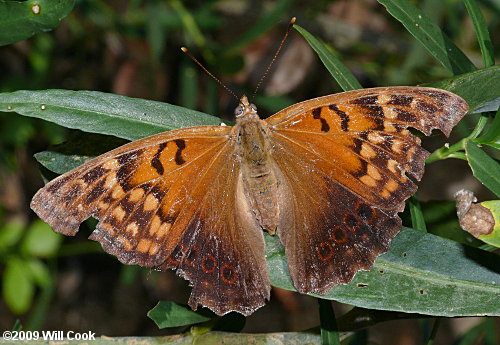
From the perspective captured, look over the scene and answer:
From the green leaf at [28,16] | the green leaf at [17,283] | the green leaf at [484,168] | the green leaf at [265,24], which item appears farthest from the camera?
the green leaf at [17,283]

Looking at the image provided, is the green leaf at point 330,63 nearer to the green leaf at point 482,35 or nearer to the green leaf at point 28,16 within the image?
the green leaf at point 482,35

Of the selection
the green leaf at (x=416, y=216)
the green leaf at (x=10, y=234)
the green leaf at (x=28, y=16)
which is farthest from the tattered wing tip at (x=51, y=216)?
the green leaf at (x=10, y=234)

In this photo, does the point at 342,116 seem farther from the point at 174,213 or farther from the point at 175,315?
the point at 175,315

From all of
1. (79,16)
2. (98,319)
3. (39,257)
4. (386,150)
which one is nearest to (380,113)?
(386,150)

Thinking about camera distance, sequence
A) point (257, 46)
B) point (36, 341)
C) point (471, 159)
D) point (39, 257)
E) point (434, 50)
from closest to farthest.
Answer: point (471, 159), point (36, 341), point (434, 50), point (39, 257), point (257, 46)

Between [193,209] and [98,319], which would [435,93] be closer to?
[193,209]

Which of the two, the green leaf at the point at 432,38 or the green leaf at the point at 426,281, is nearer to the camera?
the green leaf at the point at 426,281

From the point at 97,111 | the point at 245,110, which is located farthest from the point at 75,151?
the point at 245,110
